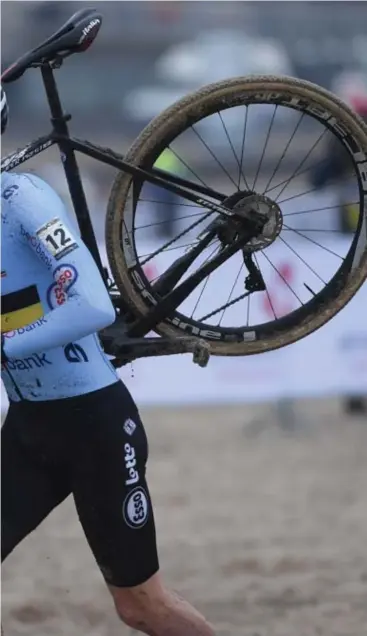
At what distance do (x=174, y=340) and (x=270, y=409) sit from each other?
5913mm

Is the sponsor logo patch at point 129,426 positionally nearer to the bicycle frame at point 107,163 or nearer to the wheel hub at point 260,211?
the bicycle frame at point 107,163

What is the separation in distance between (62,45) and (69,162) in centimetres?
39

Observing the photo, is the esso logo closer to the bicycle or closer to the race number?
the race number

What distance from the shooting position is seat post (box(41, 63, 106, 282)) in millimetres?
4430

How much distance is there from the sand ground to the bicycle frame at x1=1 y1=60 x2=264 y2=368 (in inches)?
75.3

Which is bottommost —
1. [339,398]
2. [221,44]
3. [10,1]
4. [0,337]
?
[0,337]

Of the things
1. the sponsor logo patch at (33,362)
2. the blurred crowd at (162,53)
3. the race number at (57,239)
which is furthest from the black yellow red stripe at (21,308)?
the blurred crowd at (162,53)

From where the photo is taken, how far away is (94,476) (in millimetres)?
4438

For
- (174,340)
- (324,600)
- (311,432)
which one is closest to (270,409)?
(311,432)

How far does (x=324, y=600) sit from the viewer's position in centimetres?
625

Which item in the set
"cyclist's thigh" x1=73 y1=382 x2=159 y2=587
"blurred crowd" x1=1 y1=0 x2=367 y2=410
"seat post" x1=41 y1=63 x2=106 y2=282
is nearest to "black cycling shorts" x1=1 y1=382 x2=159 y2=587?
"cyclist's thigh" x1=73 y1=382 x2=159 y2=587

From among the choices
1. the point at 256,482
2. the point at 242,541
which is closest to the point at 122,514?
the point at 242,541

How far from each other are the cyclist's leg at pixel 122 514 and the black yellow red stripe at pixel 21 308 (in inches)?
14.3

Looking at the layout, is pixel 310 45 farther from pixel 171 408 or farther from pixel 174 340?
pixel 174 340
